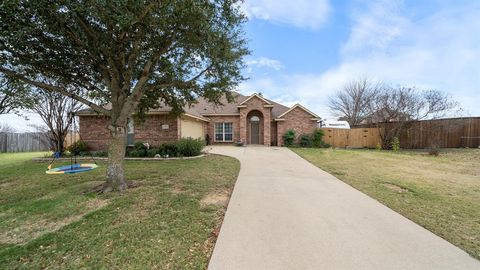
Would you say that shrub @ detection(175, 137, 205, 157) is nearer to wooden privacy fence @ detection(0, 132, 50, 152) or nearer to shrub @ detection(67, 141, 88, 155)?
shrub @ detection(67, 141, 88, 155)

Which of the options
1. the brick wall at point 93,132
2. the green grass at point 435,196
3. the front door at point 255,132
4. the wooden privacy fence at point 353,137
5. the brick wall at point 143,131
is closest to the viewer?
the green grass at point 435,196

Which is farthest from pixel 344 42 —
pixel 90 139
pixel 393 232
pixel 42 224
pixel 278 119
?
pixel 90 139

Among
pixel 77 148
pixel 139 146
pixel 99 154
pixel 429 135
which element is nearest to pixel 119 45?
pixel 139 146

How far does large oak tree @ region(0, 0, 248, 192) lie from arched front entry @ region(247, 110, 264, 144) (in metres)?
14.3

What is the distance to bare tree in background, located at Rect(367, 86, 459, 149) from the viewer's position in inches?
699

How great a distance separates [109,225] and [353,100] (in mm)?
36263

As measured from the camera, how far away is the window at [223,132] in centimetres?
2223

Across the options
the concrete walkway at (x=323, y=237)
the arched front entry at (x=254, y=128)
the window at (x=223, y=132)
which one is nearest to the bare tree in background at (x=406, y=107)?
the arched front entry at (x=254, y=128)

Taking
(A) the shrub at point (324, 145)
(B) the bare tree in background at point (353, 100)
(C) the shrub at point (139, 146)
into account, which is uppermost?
(B) the bare tree in background at point (353, 100)

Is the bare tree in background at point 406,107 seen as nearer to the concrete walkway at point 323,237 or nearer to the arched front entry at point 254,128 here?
the arched front entry at point 254,128

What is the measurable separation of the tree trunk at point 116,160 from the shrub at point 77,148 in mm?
10311

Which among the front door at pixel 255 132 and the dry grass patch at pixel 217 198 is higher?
the front door at pixel 255 132

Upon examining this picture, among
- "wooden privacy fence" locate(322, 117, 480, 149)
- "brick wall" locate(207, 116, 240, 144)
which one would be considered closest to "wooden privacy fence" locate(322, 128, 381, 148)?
"wooden privacy fence" locate(322, 117, 480, 149)

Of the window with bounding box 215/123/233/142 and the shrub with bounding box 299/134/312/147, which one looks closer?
the shrub with bounding box 299/134/312/147
